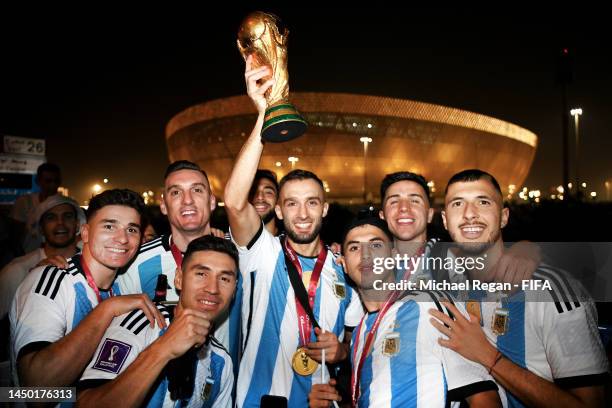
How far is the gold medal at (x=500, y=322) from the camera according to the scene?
Answer: 263 cm

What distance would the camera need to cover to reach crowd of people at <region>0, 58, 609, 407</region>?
7.53 feet

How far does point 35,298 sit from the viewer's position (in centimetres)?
270

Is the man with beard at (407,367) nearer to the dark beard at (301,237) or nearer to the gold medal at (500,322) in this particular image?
the gold medal at (500,322)

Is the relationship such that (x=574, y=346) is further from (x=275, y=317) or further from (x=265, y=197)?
(x=265, y=197)

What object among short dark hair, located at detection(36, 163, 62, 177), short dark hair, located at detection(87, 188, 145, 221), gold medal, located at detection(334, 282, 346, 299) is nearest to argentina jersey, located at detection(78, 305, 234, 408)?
short dark hair, located at detection(87, 188, 145, 221)

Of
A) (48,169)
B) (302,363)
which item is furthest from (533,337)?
(48,169)

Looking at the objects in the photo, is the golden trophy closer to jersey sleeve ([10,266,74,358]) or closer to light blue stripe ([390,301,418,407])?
light blue stripe ([390,301,418,407])

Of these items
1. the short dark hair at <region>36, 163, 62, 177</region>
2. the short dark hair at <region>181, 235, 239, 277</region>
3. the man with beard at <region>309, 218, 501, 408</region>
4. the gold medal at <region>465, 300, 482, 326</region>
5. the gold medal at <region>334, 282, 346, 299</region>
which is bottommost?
the man with beard at <region>309, 218, 501, 408</region>

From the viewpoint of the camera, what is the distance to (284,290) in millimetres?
3434

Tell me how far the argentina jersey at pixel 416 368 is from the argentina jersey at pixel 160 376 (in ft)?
3.39

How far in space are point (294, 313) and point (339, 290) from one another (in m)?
0.48

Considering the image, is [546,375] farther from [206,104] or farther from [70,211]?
[206,104]

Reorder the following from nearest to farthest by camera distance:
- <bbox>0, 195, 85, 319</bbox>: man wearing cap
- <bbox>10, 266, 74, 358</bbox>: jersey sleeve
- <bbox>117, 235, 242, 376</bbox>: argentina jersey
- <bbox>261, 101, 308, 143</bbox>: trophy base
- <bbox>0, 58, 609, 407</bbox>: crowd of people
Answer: <bbox>0, 58, 609, 407</bbox>: crowd of people, <bbox>10, 266, 74, 358</bbox>: jersey sleeve, <bbox>261, 101, 308, 143</bbox>: trophy base, <bbox>117, 235, 242, 376</bbox>: argentina jersey, <bbox>0, 195, 85, 319</bbox>: man wearing cap

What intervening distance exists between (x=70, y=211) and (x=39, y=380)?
286 cm
